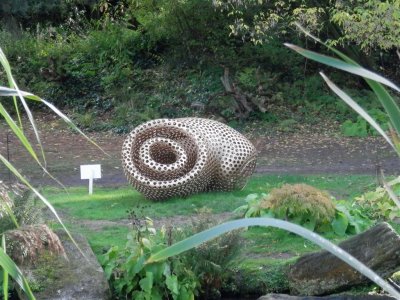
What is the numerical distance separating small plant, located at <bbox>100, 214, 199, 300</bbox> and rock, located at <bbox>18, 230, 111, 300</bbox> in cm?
19

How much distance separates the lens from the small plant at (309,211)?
9281 millimetres

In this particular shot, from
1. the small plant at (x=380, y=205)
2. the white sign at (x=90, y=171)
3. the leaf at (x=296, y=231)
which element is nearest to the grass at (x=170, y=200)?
the white sign at (x=90, y=171)

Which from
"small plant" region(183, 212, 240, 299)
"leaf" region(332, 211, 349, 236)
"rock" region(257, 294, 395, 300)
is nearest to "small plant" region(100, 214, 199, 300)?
"small plant" region(183, 212, 240, 299)

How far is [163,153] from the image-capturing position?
40.4 ft

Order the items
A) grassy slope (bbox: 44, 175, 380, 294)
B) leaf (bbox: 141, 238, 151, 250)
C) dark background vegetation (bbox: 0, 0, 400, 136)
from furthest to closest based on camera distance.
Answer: dark background vegetation (bbox: 0, 0, 400, 136) < grassy slope (bbox: 44, 175, 380, 294) < leaf (bbox: 141, 238, 151, 250)

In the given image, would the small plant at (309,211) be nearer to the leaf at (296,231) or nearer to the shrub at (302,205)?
the shrub at (302,205)

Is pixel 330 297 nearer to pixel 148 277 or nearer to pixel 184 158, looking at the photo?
pixel 148 277

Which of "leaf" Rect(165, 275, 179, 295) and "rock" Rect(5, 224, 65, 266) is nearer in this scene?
"rock" Rect(5, 224, 65, 266)

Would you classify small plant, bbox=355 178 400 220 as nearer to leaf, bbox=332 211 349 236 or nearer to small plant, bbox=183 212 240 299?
leaf, bbox=332 211 349 236

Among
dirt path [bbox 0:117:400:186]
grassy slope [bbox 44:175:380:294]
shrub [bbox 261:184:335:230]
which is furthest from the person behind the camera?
dirt path [bbox 0:117:400:186]

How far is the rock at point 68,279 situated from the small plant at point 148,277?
0.62ft

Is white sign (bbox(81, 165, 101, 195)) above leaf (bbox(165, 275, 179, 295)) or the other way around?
the other way around

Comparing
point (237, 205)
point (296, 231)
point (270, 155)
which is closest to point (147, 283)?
point (237, 205)

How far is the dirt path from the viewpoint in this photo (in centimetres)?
1499
